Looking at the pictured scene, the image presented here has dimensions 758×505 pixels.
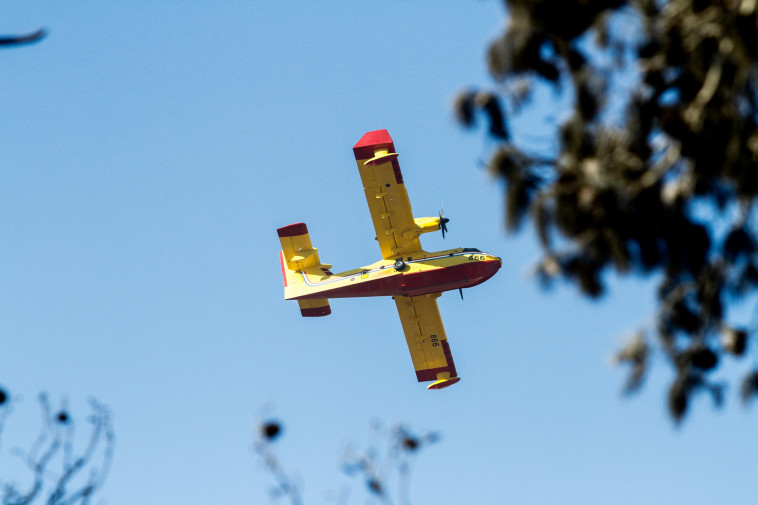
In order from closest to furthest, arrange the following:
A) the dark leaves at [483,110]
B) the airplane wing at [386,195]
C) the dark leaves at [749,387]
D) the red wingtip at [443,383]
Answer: the dark leaves at [749,387]
the dark leaves at [483,110]
the airplane wing at [386,195]
the red wingtip at [443,383]

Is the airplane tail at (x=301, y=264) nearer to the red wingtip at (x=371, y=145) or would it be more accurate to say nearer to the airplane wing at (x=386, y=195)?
the airplane wing at (x=386, y=195)

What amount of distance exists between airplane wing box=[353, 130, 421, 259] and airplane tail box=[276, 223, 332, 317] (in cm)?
241

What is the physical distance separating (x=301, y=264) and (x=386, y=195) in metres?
3.69

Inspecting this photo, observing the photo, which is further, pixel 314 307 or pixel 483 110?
pixel 314 307

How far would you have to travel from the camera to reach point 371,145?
23.9 meters

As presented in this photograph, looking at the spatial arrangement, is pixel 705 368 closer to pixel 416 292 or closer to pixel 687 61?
pixel 687 61

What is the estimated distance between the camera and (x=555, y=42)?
Result: 28.5 feet

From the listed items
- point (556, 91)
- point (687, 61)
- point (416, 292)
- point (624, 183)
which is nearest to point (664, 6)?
point (687, 61)

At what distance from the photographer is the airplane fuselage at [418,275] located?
2391 centimetres

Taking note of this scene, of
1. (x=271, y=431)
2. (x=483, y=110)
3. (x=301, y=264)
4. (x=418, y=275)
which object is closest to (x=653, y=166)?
(x=483, y=110)

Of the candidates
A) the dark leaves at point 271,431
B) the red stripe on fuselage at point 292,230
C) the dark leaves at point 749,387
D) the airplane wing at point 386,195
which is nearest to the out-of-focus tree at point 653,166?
the dark leaves at point 749,387

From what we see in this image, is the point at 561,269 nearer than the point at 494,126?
Yes

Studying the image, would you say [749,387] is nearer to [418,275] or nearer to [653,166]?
[653,166]

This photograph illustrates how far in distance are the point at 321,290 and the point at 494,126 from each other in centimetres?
1634
